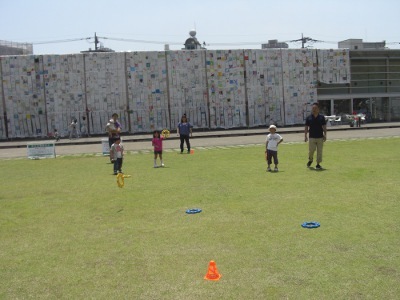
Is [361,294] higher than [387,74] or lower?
lower

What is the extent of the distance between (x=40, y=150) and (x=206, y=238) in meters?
16.9

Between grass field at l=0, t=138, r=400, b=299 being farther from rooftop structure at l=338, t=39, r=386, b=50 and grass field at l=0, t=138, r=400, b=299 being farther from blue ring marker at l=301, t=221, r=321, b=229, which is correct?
rooftop structure at l=338, t=39, r=386, b=50

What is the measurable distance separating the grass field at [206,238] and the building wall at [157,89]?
88.0 feet

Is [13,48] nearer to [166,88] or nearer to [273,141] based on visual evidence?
[166,88]

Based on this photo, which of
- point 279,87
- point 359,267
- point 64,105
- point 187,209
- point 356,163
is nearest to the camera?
point 359,267

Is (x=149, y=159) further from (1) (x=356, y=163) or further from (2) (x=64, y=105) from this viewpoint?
(2) (x=64, y=105)

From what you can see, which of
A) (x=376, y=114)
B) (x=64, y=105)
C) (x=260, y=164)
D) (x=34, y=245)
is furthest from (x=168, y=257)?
(x=376, y=114)

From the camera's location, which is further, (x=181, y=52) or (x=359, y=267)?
(x=181, y=52)

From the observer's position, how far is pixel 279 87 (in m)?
40.1

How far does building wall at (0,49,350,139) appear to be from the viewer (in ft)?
123

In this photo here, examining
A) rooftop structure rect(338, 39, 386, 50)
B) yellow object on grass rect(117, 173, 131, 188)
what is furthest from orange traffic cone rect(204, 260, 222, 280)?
rooftop structure rect(338, 39, 386, 50)

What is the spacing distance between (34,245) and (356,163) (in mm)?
10288

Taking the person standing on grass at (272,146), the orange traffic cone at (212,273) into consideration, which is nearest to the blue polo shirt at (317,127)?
the person standing on grass at (272,146)

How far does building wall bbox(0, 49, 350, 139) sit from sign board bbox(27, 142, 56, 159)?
16606 millimetres
